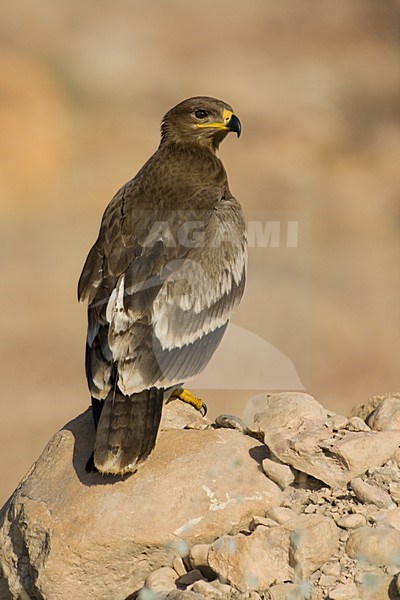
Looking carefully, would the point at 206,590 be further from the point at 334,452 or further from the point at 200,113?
the point at 200,113

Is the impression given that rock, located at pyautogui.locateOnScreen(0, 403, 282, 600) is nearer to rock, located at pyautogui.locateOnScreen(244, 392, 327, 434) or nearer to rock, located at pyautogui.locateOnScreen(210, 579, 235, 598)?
rock, located at pyautogui.locateOnScreen(244, 392, 327, 434)

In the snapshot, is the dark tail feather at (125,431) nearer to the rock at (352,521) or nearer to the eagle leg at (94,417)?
the eagle leg at (94,417)

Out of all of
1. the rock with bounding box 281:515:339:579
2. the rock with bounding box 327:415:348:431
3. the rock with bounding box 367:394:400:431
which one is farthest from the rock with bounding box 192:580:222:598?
the rock with bounding box 367:394:400:431

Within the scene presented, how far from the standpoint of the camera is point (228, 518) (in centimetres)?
406

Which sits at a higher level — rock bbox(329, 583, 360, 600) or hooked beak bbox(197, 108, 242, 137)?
hooked beak bbox(197, 108, 242, 137)

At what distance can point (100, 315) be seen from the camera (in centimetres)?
465

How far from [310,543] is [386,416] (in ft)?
3.08

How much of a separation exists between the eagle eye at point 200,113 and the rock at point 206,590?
2.84 meters

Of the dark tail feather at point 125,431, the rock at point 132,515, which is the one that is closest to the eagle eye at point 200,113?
the dark tail feather at point 125,431

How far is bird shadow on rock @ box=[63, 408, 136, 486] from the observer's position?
4.30 m

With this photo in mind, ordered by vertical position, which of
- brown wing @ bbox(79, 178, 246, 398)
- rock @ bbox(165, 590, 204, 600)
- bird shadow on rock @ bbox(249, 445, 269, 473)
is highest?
brown wing @ bbox(79, 178, 246, 398)

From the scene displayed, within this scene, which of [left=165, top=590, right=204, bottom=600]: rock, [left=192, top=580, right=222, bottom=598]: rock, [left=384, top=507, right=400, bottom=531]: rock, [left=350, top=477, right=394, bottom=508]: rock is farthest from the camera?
[left=350, top=477, right=394, bottom=508]: rock

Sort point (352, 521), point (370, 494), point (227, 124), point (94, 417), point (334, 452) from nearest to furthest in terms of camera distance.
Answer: point (352, 521), point (370, 494), point (334, 452), point (94, 417), point (227, 124)

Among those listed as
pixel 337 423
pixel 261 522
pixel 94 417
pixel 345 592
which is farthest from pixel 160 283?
pixel 345 592
